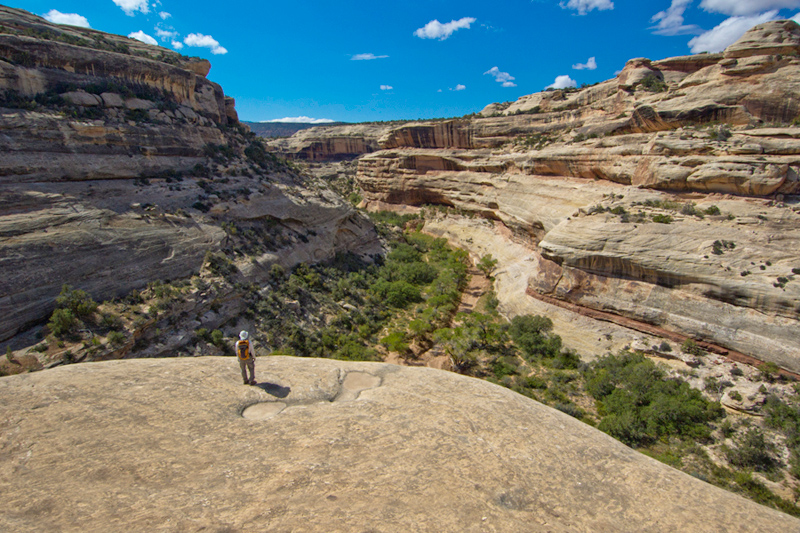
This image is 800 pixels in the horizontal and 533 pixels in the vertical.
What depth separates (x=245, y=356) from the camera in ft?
25.2

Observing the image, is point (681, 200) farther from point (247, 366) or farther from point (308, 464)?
point (308, 464)

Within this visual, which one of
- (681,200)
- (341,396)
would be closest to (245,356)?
(341,396)

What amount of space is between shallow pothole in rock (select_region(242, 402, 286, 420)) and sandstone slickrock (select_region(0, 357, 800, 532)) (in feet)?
0.08

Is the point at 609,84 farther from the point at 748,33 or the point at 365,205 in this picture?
the point at 365,205

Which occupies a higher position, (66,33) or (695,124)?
(66,33)

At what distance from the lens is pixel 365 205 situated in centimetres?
5444

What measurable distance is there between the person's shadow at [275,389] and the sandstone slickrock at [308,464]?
4 cm

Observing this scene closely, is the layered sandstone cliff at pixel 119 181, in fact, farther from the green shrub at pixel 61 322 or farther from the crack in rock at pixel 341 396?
the crack in rock at pixel 341 396

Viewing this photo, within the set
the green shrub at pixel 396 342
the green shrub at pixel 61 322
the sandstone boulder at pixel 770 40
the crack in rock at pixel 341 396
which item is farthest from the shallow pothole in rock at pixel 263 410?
the sandstone boulder at pixel 770 40

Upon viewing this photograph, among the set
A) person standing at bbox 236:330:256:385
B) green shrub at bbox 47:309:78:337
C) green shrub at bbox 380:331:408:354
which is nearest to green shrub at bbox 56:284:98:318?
green shrub at bbox 47:309:78:337

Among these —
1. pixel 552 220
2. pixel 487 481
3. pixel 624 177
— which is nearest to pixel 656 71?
pixel 624 177

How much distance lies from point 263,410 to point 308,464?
2045mm

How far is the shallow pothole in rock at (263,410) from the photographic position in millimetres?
6715

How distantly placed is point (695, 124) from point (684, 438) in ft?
66.9
